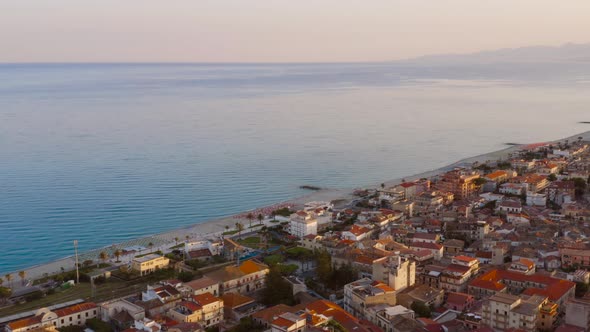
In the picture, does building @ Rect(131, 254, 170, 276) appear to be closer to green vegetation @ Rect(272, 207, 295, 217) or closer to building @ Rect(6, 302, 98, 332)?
building @ Rect(6, 302, 98, 332)

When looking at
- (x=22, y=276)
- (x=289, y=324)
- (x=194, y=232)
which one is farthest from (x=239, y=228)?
(x=289, y=324)

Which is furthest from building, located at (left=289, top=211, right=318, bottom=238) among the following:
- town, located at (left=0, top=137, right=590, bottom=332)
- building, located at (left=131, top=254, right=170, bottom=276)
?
building, located at (left=131, top=254, right=170, bottom=276)

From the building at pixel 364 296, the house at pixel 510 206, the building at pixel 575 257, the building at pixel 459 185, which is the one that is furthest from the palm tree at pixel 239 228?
the building at pixel 575 257

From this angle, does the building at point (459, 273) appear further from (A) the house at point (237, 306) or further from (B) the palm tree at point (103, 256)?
(B) the palm tree at point (103, 256)

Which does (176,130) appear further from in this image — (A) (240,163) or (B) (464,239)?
(B) (464,239)

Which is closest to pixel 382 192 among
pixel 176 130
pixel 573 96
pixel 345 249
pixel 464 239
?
pixel 464 239

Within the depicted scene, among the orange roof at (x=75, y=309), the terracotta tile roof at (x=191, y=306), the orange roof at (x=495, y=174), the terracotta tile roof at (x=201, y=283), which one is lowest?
Answer: the orange roof at (x=75, y=309)
